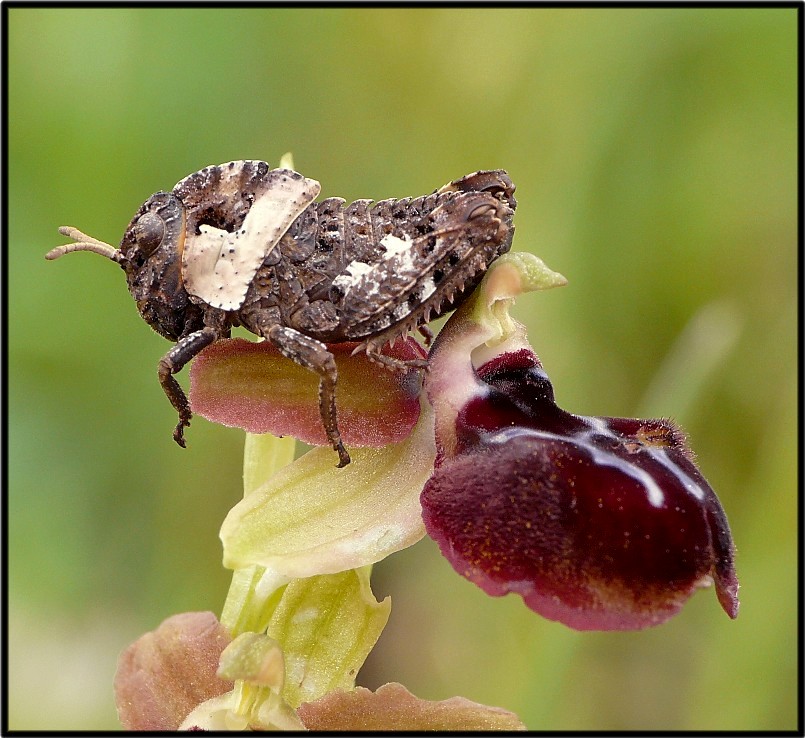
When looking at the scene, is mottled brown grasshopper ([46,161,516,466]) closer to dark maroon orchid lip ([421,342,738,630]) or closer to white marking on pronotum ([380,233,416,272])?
white marking on pronotum ([380,233,416,272])

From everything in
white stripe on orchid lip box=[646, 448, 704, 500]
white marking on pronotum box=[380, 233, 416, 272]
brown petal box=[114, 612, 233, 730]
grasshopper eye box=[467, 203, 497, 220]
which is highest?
grasshopper eye box=[467, 203, 497, 220]

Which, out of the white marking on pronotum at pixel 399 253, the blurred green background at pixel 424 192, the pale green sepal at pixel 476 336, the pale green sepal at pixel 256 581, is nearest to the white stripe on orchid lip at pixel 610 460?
the pale green sepal at pixel 476 336

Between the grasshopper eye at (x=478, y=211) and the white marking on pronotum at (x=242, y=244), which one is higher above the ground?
the grasshopper eye at (x=478, y=211)

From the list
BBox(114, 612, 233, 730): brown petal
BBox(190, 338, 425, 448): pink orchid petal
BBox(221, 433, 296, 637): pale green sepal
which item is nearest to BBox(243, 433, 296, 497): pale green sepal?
BBox(221, 433, 296, 637): pale green sepal

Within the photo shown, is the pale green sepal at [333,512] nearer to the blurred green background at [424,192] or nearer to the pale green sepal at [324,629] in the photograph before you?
the pale green sepal at [324,629]

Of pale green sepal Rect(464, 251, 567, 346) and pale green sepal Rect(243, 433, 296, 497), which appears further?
pale green sepal Rect(243, 433, 296, 497)

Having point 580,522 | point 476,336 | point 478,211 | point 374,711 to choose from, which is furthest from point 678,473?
point 374,711
